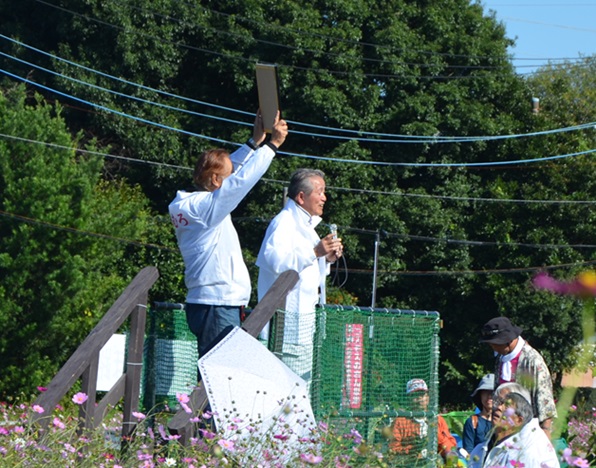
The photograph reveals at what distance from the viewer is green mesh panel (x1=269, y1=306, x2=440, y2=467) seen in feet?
17.9

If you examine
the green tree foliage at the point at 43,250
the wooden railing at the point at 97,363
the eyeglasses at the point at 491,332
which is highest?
the green tree foliage at the point at 43,250

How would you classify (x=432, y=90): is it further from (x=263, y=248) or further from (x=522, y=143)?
(x=263, y=248)

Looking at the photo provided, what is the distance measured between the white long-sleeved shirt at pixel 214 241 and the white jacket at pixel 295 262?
33 centimetres

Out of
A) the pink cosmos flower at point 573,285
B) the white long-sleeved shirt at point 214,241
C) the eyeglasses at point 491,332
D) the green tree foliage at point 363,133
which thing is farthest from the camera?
the green tree foliage at point 363,133

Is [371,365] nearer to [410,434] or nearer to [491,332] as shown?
[410,434]

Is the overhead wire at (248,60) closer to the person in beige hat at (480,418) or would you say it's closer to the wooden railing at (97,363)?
the person in beige hat at (480,418)

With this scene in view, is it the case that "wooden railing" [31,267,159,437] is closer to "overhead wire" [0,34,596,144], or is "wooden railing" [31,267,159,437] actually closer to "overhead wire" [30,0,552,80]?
"overhead wire" [0,34,596,144]

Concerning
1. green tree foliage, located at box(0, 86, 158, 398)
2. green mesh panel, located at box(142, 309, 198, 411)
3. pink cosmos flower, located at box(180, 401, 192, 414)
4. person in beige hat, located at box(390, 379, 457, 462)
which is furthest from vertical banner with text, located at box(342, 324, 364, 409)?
green tree foliage, located at box(0, 86, 158, 398)

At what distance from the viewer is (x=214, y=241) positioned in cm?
526

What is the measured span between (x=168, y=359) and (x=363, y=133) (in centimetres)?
2476

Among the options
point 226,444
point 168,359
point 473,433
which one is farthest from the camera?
point 473,433

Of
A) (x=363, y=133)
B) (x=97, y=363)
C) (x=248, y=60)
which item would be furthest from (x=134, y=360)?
(x=363, y=133)

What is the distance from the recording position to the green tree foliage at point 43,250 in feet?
75.7

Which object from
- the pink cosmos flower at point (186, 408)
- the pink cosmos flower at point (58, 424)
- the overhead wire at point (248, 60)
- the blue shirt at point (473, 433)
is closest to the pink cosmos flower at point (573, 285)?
the pink cosmos flower at point (186, 408)
